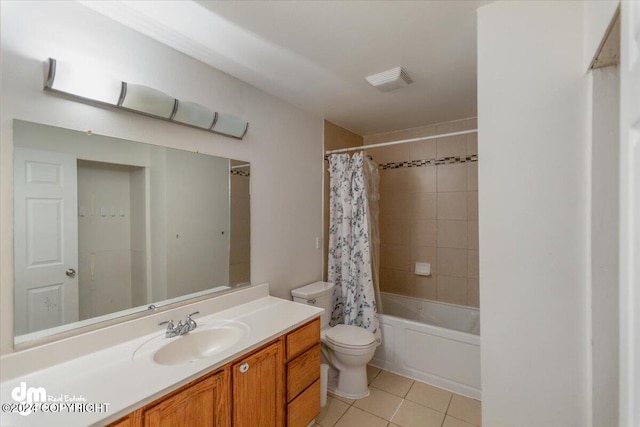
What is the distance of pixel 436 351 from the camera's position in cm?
230

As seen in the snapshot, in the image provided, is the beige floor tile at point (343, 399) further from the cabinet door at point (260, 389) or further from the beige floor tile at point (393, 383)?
the cabinet door at point (260, 389)

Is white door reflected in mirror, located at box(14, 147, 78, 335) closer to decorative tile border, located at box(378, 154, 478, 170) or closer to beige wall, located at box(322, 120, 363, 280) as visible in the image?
beige wall, located at box(322, 120, 363, 280)

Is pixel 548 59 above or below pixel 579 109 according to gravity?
above

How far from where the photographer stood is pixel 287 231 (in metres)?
2.42

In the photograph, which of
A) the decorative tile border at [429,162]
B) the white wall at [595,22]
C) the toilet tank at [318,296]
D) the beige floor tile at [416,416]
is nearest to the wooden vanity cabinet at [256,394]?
the toilet tank at [318,296]

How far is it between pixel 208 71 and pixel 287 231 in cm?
133

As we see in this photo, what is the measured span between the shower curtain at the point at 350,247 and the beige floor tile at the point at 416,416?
1.83 ft

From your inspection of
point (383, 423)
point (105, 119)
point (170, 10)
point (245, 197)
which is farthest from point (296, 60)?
point (383, 423)

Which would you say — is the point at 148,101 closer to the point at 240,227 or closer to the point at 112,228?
the point at 112,228

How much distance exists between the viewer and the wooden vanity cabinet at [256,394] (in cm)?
105

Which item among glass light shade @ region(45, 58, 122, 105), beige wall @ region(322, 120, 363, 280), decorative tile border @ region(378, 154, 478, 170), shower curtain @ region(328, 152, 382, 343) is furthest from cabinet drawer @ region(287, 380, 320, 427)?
decorative tile border @ region(378, 154, 478, 170)

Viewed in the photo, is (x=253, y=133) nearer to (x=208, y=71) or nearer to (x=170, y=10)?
(x=208, y=71)

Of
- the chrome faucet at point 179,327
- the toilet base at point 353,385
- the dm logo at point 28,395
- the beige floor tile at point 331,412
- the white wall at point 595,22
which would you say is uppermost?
the white wall at point 595,22

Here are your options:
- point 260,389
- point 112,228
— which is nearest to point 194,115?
point 112,228
